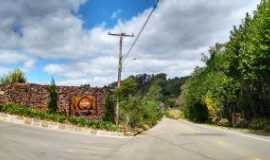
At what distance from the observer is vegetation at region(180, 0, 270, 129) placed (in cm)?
4003

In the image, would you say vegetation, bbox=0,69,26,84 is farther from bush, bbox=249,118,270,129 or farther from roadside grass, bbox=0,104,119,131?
bush, bbox=249,118,270,129

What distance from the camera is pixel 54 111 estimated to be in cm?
3709

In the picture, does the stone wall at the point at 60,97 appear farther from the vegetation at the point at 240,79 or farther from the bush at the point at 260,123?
the bush at the point at 260,123

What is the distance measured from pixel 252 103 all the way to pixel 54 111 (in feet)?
105

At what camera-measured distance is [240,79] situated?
56.8 m

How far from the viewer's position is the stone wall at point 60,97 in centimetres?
3653

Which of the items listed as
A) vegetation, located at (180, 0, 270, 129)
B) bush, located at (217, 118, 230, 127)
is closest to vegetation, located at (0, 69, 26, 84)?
vegetation, located at (180, 0, 270, 129)

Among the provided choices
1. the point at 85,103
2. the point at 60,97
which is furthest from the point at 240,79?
the point at 60,97

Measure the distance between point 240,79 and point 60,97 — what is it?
A: 27507 millimetres

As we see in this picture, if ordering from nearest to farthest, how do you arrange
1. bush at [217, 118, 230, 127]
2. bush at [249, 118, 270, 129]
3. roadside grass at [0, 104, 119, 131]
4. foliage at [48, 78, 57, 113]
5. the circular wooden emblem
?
roadside grass at [0, 104, 119, 131], foliage at [48, 78, 57, 113], the circular wooden emblem, bush at [249, 118, 270, 129], bush at [217, 118, 230, 127]

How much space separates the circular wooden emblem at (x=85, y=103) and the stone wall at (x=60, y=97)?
0.30ft

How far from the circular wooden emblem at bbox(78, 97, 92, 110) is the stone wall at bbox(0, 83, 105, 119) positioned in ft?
0.30

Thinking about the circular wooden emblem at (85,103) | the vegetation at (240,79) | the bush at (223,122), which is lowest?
the bush at (223,122)

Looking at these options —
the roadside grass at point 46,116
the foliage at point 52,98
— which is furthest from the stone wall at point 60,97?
the roadside grass at point 46,116
